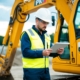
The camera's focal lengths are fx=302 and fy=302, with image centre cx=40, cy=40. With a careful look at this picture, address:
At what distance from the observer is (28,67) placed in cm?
407

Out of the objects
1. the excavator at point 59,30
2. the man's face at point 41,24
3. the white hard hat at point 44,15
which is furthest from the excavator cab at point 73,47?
the man's face at point 41,24

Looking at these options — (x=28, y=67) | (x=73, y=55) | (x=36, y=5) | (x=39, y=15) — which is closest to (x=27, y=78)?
(x=28, y=67)

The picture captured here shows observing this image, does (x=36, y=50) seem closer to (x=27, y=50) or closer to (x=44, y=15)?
(x=27, y=50)

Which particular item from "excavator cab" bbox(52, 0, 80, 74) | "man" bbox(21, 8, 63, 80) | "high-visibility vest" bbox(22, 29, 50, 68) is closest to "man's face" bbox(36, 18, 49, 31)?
"man" bbox(21, 8, 63, 80)

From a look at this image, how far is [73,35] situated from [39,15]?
4.50 metres

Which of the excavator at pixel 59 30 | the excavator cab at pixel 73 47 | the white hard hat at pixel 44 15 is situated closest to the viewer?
the white hard hat at pixel 44 15

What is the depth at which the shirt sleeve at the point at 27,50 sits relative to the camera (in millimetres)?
3961

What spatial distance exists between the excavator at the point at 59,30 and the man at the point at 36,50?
4380 millimetres

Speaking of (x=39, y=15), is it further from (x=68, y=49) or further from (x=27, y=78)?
(x=68, y=49)

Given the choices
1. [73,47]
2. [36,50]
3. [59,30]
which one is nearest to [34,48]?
[36,50]

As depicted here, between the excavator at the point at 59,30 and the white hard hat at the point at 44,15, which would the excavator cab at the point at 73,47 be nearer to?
the excavator at the point at 59,30

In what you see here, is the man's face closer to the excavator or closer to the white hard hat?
the white hard hat

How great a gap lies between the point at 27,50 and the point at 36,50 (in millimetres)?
122

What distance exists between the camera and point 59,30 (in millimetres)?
9820
